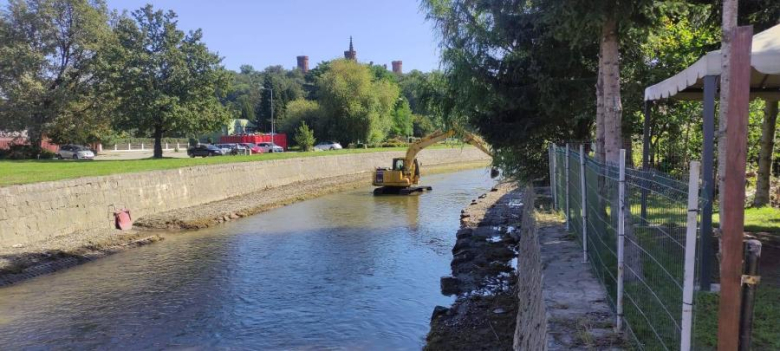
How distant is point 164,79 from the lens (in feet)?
129

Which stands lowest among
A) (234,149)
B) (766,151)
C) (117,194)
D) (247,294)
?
(247,294)

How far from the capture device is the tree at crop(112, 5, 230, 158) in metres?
38.1

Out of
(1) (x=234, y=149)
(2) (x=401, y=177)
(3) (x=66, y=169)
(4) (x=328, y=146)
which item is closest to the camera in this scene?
(3) (x=66, y=169)

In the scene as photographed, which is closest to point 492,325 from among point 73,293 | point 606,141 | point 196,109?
point 606,141

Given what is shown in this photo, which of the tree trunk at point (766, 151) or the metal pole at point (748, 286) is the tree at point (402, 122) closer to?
the tree trunk at point (766, 151)

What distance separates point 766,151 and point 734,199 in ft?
32.6

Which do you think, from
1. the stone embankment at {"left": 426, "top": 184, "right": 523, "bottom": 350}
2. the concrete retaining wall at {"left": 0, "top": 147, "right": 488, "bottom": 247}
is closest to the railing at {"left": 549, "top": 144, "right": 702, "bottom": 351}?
the stone embankment at {"left": 426, "top": 184, "right": 523, "bottom": 350}

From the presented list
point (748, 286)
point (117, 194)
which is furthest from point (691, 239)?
point (117, 194)

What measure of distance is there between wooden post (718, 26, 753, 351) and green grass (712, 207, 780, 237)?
5842mm

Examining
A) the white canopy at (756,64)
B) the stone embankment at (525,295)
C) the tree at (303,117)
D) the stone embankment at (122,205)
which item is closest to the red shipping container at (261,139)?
the tree at (303,117)

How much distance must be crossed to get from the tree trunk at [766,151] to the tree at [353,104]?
50406mm

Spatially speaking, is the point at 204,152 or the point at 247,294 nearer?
the point at 247,294

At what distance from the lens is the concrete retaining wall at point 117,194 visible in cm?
1539

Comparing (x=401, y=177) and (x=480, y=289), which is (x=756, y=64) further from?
(x=401, y=177)
